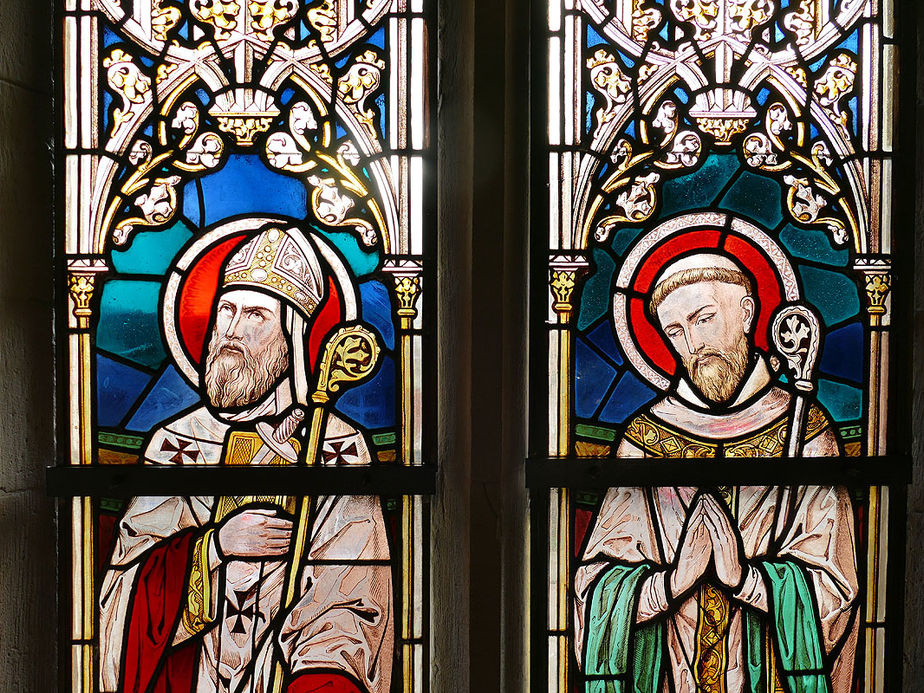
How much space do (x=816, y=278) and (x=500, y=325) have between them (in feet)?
2.20

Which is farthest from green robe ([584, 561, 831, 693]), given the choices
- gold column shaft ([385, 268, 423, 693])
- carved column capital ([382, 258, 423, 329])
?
carved column capital ([382, 258, 423, 329])

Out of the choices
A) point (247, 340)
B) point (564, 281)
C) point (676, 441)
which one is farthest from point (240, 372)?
point (676, 441)

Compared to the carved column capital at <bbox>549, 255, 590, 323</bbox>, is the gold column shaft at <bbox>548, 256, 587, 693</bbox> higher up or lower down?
lower down

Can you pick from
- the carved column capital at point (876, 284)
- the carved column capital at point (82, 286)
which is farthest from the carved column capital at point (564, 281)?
the carved column capital at point (82, 286)

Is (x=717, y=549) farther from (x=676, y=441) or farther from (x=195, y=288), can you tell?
(x=195, y=288)

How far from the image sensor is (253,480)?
55.6 inches

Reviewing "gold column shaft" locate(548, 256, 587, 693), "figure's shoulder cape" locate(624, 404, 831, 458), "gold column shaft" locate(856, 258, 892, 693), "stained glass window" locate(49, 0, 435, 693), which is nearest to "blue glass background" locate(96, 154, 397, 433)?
"stained glass window" locate(49, 0, 435, 693)

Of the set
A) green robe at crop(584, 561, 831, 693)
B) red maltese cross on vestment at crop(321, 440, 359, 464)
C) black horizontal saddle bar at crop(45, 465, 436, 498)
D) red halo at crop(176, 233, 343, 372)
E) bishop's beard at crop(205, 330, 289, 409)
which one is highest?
red halo at crop(176, 233, 343, 372)

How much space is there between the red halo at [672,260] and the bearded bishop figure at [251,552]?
609 mm

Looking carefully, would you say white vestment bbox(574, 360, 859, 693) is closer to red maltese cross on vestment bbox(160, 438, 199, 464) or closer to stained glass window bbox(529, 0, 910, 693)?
stained glass window bbox(529, 0, 910, 693)

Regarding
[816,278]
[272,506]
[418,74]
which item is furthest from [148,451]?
[816,278]

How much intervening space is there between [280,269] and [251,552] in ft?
1.85

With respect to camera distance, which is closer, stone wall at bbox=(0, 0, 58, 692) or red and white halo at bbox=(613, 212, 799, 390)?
stone wall at bbox=(0, 0, 58, 692)

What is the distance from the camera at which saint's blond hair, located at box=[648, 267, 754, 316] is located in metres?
1.46
